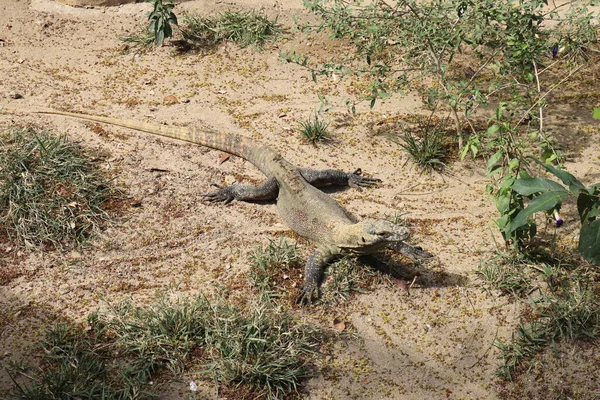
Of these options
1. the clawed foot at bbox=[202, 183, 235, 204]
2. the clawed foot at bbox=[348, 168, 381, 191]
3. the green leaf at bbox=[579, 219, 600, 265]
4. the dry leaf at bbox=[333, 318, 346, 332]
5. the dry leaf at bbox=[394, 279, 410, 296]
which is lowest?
the dry leaf at bbox=[333, 318, 346, 332]

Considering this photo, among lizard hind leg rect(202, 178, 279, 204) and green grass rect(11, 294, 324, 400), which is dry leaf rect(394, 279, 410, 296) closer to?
green grass rect(11, 294, 324, 400)

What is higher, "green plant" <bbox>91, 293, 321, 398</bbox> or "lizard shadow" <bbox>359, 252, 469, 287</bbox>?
"lizard shadow" <bbox>359, 252, 469, 287</bbox>

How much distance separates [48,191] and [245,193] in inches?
73.6

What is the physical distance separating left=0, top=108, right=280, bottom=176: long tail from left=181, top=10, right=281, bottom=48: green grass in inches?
87.2

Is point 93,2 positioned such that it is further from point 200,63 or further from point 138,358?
point 138,358

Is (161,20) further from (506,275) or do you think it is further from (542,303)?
(542,303)

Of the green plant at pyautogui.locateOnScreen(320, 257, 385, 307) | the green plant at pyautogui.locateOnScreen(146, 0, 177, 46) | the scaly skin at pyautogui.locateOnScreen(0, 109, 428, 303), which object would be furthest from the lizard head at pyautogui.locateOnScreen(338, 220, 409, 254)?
the green plant at pyautogui.locateOnScreen(146, 0, 177, 46)

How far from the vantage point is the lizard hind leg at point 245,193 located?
20.9ft

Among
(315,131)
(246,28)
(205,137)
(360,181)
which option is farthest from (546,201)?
(246,28)

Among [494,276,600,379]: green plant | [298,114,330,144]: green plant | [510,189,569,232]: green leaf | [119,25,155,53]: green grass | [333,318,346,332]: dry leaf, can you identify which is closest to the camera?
[510,189,569,232]: green leaf

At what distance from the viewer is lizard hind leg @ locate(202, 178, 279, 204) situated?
20.9 feet

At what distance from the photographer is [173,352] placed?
4.67 metres

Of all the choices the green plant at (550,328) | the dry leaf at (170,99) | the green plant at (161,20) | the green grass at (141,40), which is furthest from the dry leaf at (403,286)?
the green grass at (141,40)

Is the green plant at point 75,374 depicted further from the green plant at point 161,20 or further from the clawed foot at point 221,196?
the green plant at point 161,20
